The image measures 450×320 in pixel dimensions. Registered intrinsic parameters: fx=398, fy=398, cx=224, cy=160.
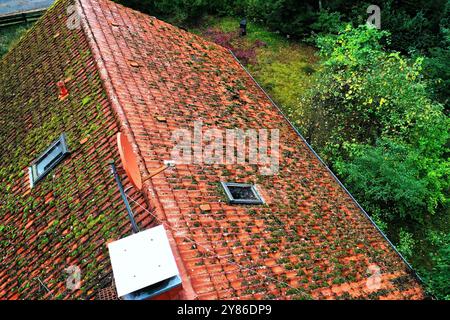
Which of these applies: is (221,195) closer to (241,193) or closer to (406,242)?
(241,193)

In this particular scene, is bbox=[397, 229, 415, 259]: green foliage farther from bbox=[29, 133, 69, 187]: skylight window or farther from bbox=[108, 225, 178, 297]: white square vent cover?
bbox=[29, 133, 69, 187]: skylight window

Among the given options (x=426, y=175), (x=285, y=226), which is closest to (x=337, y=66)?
(x=426, y=175)

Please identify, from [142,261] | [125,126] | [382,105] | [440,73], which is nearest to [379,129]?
[382,105]

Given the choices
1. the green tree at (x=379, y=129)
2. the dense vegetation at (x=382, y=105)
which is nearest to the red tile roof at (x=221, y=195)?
the green tree at (x=379, y=129)

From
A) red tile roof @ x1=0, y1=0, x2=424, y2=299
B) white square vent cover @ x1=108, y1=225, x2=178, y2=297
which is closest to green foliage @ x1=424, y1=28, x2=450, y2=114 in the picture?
red tile roof @ x1=0, y1=0, x2=424, y2=299
